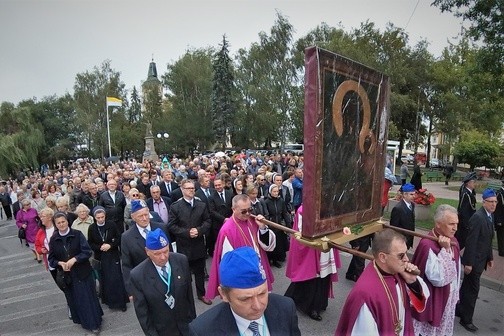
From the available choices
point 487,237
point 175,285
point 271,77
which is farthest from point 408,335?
→ point 271,77

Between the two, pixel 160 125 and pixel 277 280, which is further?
pixel 160 125

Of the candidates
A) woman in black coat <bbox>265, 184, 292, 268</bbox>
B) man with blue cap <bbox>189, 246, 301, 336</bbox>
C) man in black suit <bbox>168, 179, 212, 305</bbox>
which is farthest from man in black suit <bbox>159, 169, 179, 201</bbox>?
man with blue cap <bbox>189, 246, 301, 336</bbox>

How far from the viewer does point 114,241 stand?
5031mm

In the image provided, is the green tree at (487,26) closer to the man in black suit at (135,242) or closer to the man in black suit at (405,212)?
the man in black suit at (405,212)

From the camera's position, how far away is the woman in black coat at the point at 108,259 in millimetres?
4965

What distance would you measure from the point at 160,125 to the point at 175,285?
45.0 metres

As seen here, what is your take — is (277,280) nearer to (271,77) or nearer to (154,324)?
(154,324)

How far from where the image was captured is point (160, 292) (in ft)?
9.96

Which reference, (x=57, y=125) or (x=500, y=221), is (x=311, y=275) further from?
(x=57, y=125)

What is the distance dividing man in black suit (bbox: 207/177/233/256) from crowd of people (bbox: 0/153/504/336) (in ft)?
0.08

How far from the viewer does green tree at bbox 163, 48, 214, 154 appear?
41.6 meters

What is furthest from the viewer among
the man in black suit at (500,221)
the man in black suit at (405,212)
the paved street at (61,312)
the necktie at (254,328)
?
the man in black suit at (500,221)

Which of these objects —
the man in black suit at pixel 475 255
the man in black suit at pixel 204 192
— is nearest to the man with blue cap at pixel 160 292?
the man in black suit at pixel 475 255

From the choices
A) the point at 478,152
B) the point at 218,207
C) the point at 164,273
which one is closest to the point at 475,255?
the point at 164,273
